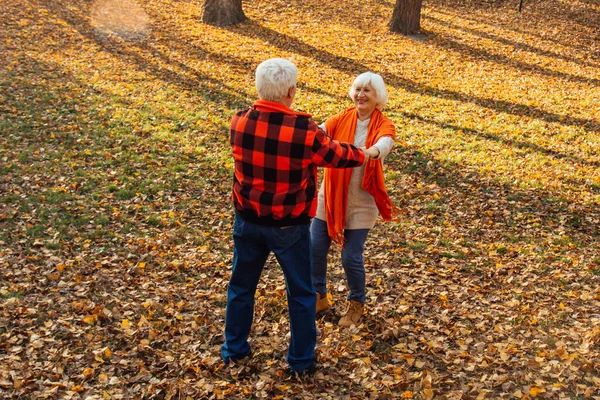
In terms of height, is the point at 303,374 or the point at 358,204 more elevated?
the point at 358,204

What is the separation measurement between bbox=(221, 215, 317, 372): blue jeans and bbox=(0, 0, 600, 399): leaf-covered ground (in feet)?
0.95

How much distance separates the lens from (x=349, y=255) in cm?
489

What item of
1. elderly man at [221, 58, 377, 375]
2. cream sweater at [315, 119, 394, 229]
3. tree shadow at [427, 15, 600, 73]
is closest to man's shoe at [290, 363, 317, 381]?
elderly man at [221, 58, 377, 375]

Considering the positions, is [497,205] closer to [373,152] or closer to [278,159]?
[373,152]

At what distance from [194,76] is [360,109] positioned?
932cm

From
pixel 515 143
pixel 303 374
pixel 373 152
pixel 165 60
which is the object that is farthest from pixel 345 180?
pixel 165 60

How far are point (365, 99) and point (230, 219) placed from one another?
347 cm

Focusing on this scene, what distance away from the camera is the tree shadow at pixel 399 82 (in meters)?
11.4

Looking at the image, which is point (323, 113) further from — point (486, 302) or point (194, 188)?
point (486, 302)

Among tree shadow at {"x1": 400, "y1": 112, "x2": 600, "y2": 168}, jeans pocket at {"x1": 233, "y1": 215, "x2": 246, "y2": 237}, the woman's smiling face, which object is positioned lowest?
tree shadow at {"x1": 400, "y1": 112, "x2": 600, "y2": 168}

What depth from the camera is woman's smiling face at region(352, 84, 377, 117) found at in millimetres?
4613

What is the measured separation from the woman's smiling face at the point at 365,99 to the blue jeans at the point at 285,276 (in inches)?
48.6

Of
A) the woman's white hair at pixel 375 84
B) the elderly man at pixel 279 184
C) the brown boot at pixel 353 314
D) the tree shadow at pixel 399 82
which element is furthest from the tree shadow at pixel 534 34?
the elderly man at pixel 279 184

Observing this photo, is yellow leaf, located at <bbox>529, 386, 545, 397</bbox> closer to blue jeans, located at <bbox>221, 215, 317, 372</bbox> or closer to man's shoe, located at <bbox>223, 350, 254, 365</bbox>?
blue jeans, located at <bbox>221, 215, 317, 372</bbox>
